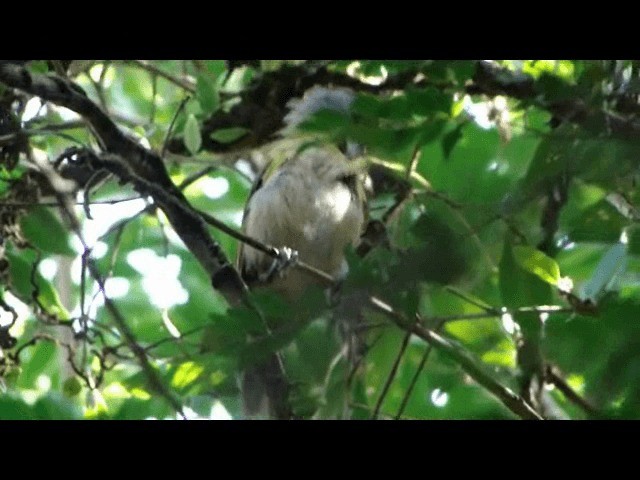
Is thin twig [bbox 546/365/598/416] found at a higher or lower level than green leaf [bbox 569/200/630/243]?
lower

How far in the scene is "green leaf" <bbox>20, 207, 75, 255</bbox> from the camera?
2.33m

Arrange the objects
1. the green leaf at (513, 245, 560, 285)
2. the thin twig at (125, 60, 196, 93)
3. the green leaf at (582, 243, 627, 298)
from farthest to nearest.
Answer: the thin twig at (125, 60, 196, 93) < the green leaf at (513, 245, 560, 285) < the green leaf at (582, 243, 627, 298)

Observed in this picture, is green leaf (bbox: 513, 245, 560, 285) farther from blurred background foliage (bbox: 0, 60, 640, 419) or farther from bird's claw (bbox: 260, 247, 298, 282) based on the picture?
bird's claw (bbox: 260, 247, 298, 282)

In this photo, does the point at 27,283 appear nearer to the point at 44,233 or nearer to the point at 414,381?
the point at 44,233

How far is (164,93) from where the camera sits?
362 cm

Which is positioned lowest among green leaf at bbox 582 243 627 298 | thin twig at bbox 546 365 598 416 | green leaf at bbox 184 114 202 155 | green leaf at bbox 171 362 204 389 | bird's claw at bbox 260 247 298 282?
thin twig at bbox 546 365 598 416

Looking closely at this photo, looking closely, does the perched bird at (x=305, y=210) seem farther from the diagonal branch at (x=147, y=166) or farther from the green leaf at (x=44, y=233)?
the diagonal branch at (x=147, y=166)

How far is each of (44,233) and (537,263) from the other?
4.30ft

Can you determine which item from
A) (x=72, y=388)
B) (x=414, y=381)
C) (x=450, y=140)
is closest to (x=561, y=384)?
(x=414, y=381)

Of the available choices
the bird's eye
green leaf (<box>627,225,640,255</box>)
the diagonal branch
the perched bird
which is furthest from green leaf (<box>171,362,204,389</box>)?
the bird's eye

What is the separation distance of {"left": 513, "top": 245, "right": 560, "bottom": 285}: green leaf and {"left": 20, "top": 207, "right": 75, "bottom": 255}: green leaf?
1.24 metres
